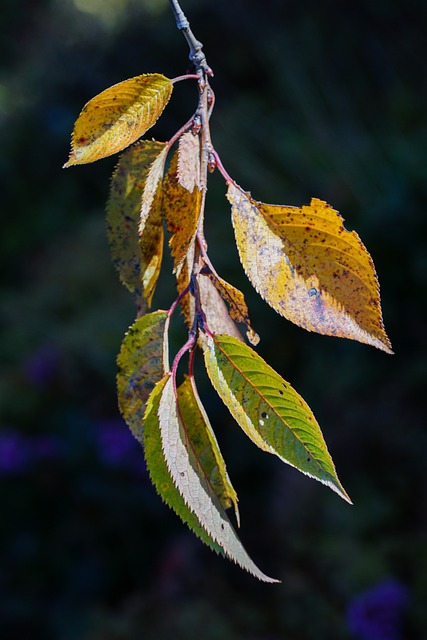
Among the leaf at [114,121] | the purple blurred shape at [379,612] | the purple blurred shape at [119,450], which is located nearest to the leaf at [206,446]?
the leaf at [114,121]

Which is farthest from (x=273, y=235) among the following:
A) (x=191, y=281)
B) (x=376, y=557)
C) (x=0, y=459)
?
(x=0, y=459)

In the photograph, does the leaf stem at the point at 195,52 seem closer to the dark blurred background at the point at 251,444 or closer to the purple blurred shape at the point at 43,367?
the dark blurred background at the point at 251,444

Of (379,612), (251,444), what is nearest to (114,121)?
(379,612)

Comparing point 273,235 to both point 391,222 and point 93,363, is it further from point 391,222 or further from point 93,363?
point 93,363

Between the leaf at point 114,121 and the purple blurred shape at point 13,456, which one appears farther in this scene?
the purple blurred shape at point 13,456

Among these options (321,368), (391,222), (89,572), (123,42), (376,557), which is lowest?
(376,557)

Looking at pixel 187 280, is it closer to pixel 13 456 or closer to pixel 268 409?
pixel 268 409

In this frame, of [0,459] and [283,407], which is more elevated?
[283,407]

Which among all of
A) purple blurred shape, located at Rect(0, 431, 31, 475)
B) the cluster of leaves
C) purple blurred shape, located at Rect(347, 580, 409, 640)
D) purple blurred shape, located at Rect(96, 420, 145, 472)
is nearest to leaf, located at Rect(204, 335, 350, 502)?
the cluster of leaves
